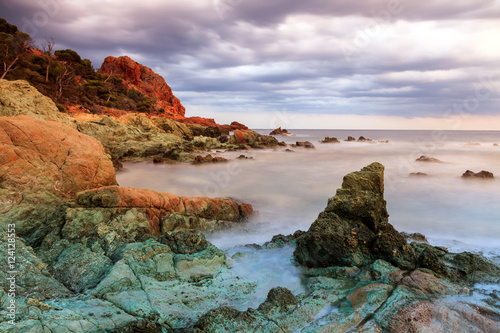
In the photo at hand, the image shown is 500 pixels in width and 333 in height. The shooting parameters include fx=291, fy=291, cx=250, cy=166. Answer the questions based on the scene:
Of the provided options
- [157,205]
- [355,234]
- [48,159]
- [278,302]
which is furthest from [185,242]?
[48,159]

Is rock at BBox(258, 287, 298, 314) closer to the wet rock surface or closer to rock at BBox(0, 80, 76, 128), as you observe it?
the wet rock surface

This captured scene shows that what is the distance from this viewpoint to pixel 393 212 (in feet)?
38.1

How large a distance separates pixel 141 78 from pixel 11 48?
51.7 m

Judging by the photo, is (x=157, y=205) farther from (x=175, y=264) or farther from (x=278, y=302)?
(x=278, y=302)

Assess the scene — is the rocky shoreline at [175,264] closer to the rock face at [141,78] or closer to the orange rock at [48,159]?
the orange rock at [48,159]

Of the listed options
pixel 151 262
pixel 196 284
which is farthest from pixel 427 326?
pixel 151 262

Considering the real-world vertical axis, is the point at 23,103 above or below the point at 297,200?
above

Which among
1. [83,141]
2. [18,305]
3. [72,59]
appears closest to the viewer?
[18,305]

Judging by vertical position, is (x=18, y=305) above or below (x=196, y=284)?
above

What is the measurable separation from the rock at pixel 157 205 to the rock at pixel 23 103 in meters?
11.1

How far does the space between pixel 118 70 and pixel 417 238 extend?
93593mm

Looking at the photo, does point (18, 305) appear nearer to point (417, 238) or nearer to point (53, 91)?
point (417, 238)

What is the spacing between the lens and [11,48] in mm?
38250

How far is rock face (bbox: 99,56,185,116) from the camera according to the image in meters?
85.2
